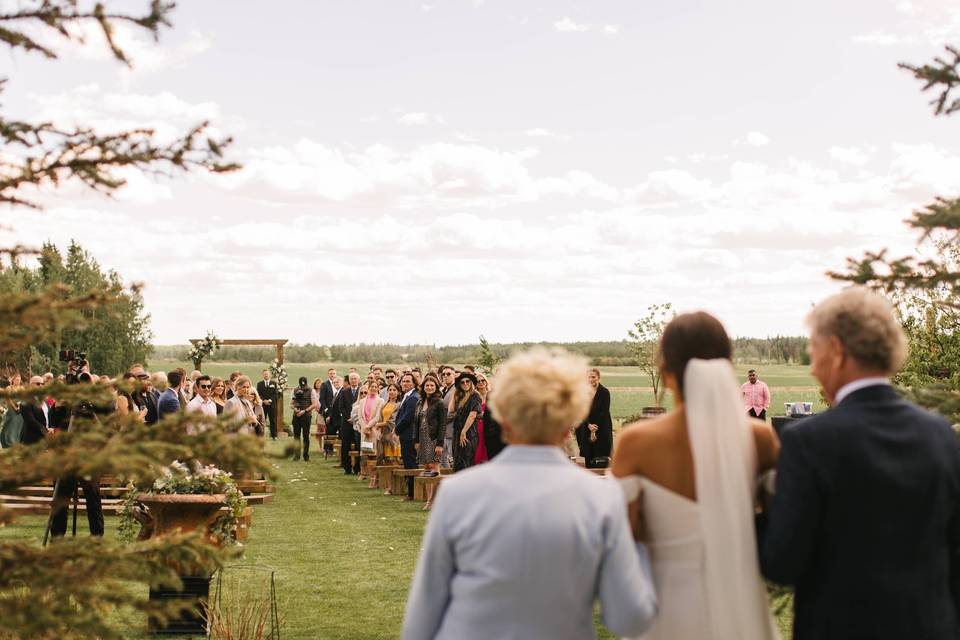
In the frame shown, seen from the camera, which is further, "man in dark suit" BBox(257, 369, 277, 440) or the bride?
"man in dark suit" BBox(257, 369, 277, 440)

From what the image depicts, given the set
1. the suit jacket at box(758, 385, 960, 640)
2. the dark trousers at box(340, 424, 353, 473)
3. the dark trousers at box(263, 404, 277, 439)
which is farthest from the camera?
the dark trousers at box(263, 404, 277, 439)

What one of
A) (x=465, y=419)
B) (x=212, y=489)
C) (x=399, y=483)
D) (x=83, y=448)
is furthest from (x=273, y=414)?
(x=83, y=448)

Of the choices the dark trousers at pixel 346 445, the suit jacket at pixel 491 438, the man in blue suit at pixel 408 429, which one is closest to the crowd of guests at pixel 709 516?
the suit jacket at pixel 491 438

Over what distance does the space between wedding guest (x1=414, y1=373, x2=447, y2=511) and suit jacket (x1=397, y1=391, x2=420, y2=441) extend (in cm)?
71

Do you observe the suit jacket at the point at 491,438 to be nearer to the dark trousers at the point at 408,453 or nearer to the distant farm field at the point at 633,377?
the dark trousers at the point at 408,453

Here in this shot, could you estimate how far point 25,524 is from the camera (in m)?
16.0

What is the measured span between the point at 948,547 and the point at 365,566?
9.70m

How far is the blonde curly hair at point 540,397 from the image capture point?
3305 mm

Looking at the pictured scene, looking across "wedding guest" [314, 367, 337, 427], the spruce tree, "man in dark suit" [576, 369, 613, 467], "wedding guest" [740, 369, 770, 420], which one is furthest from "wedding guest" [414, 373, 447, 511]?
the spruce tree

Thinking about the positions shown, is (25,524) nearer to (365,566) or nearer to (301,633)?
(365,566)

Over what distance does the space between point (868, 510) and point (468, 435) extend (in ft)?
47.8

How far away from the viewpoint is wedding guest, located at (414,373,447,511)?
19.0m

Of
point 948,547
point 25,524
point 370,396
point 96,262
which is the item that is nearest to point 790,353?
point 96,262

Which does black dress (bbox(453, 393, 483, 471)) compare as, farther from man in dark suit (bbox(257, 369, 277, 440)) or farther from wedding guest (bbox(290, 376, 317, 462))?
man in dark suit (bbox(257, 369, 277, 440))
